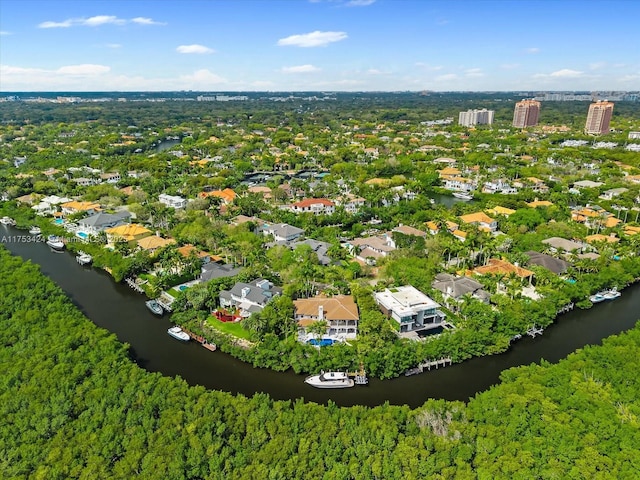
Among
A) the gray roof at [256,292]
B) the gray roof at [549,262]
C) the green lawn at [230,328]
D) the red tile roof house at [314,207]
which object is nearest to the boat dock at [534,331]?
the gray roof at [549,262]

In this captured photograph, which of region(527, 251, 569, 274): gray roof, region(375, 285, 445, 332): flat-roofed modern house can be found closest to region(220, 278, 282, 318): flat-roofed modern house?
region(375, 285, 445, 332): flat-roofed modern house

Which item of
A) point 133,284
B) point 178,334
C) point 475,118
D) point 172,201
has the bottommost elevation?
point 178,334

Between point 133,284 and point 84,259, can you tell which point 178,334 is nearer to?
point 133,284

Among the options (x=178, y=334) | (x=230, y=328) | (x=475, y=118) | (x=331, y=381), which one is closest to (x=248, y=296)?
(x=230, y=328)

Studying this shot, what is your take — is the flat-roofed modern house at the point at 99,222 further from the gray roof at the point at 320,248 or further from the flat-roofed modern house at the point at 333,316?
the flat-roofed modern house at the point at 333,316

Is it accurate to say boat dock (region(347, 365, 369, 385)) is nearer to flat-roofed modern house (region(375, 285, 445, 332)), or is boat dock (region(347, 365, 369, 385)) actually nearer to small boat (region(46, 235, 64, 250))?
flat-roofed modern house (region(375, 285, 445, 332))
